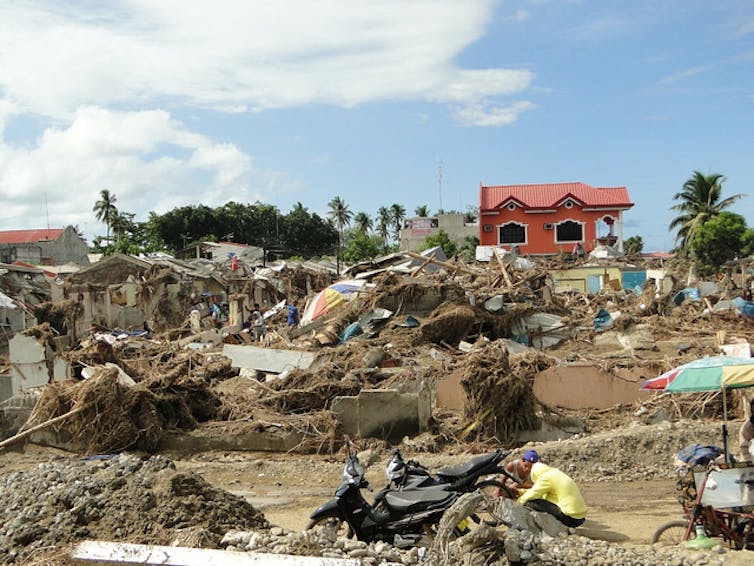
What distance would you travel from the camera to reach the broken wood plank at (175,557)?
5398 millimetres

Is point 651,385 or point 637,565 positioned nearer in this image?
→ point 637,565

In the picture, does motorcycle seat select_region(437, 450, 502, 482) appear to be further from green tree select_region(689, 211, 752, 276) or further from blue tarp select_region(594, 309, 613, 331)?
green tree select_region(689, 211, 752, 276)

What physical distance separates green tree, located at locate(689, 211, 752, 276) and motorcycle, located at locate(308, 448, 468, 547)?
35282mm

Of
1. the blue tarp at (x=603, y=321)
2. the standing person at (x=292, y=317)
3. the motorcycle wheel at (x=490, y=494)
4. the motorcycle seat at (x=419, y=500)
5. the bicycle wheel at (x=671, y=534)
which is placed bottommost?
the bicycle wheel at (x=671, y=534)

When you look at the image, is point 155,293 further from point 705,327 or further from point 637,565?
point 637,565

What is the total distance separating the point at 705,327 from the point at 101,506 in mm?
17613

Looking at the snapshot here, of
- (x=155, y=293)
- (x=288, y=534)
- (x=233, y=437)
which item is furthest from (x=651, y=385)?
(x=155, y=293)

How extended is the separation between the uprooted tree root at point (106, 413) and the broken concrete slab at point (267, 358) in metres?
3.54

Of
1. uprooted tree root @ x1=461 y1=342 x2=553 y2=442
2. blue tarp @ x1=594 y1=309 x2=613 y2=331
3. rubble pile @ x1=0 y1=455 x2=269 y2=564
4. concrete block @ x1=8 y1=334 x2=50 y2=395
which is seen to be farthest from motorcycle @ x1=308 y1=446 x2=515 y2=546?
blue tarp @ x1=594 y1=309 x2=613 y2=331

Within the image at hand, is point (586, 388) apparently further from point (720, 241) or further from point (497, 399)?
point (720, 241)

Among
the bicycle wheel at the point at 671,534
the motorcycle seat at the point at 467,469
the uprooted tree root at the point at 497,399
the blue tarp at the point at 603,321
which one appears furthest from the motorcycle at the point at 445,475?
the blue tarp at the point at 603,321

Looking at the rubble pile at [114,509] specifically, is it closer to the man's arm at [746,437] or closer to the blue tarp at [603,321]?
the man's arm at [746,437]

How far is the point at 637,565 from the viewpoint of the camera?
17.5 ft

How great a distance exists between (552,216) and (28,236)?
37613 millimetres
